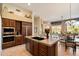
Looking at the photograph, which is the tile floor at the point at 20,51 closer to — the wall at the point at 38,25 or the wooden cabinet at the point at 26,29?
the wooden cabinet at the point at 26,29

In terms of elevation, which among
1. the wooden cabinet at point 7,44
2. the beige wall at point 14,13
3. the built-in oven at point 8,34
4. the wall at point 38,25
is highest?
the beige wall at point 14,13

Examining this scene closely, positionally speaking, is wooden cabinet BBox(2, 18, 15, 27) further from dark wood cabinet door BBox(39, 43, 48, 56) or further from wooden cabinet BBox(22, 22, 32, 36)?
dark wood cabinet door BBox(39, 43, 48, 56)

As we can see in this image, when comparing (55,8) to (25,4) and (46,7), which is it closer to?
(46,7)

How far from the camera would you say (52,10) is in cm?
220

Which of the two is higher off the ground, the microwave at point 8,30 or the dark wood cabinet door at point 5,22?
the dark wood cabinet door at point 5,22

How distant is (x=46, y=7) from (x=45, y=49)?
0.97m

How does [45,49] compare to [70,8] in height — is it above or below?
below

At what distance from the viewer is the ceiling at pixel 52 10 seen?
7.02 feet

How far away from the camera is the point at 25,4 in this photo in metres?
2.22

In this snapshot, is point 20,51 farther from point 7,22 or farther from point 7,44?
point 7,22

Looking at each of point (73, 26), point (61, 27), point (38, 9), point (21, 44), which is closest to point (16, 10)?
point (38, 9)

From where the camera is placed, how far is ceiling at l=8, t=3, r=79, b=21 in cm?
214

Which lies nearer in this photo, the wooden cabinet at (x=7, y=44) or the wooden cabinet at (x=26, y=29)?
the wooden cabinet at (x=7, y=44)

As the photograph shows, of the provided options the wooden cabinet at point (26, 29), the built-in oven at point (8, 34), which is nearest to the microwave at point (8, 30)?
the built-in oven at point (8, 34)
